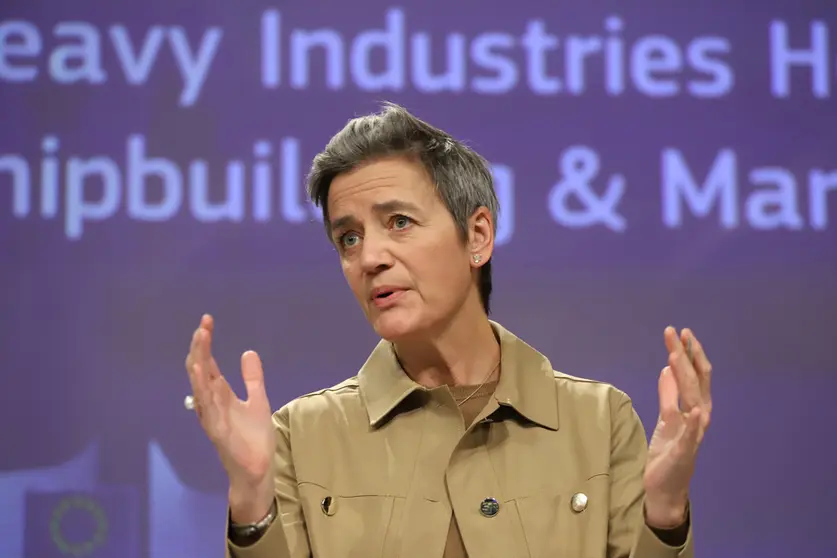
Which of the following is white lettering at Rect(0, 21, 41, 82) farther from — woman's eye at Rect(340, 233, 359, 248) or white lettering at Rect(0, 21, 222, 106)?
woman's eye at Rect(340, 233, 359, 248)

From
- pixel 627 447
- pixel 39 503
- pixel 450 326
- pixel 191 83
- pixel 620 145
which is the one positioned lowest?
pixel 39 503

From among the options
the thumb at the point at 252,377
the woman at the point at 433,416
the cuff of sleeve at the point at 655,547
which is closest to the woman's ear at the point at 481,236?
the woman at the point at 433,416

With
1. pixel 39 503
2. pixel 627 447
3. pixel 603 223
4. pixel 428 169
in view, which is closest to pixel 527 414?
pixel 627 447

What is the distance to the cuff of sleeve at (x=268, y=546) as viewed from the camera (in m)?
1.98

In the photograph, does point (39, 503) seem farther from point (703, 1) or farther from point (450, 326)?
point (703, 1)

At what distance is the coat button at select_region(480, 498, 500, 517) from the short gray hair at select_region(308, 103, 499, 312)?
0.57m

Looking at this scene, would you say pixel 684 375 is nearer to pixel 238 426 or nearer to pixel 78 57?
pixel 238 426

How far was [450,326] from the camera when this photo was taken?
95.8 inches

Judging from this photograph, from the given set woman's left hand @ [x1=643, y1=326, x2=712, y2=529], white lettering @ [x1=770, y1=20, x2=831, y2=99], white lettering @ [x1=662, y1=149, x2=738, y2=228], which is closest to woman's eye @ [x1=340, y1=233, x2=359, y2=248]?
woman's left hand @ [x1=643, y1=326, x2=712, y2=529]

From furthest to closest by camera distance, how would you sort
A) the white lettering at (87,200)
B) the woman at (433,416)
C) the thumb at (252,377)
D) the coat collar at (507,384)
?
the white lettering at (87,200) < the coat collar at (507,384) < the woman at (433,416) < the thumb at (252,377)

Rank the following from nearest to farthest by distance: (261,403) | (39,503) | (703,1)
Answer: (261,403), (39,503), (703,1)

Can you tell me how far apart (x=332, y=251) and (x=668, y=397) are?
1853mm

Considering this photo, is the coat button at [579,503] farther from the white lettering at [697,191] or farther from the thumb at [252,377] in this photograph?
the white lettering at [697,191]

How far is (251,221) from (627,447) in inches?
67.7
